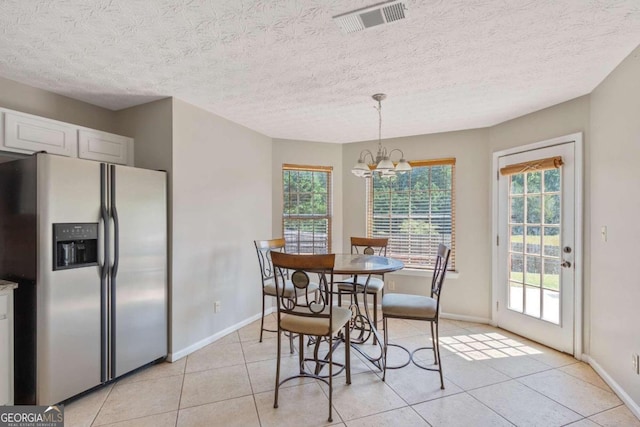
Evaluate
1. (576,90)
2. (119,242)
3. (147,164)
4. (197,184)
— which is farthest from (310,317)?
(576,90)

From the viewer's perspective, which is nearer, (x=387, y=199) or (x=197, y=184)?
(x=197, y=184)

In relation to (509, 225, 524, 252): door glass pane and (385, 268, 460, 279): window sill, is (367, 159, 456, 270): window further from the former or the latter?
(509, 225, 524, 252): door glass pane

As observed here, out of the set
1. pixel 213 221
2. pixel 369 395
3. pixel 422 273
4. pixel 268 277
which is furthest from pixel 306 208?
pixel 369 395

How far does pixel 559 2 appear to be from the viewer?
5.18ft

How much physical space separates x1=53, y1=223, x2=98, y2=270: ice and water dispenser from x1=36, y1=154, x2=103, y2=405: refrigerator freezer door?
3 cm

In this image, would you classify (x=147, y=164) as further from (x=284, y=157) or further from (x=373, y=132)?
(x=373, y=132)

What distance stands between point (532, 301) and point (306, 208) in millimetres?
2850

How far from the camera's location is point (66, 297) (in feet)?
7.05

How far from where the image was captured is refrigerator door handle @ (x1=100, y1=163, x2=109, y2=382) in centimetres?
234

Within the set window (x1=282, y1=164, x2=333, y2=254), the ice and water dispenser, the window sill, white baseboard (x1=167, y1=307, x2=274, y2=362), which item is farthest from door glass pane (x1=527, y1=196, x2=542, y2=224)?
the ice and water dispenser

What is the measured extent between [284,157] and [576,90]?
3185 mm

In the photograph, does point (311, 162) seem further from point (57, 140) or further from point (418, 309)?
point (57, 140)

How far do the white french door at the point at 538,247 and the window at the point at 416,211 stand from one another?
60cm

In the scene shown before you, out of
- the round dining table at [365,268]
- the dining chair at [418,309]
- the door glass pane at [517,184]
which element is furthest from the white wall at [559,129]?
the round dining table at [365,268]
